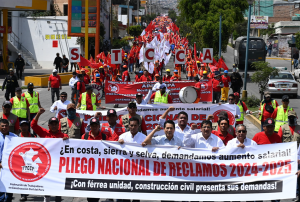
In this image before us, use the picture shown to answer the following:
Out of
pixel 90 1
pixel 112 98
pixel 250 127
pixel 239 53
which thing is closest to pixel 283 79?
pixel 250 127

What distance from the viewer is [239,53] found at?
4000 centimetres

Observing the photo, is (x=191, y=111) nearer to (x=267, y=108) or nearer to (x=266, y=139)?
(x=267, y=108)

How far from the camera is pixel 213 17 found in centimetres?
3841

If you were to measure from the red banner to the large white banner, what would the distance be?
9657 millimetres

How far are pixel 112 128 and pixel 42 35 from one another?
3501cm

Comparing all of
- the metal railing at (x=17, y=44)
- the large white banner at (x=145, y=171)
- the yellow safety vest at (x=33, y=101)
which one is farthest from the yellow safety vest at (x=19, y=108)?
the metal railing at (x=17, y=44)

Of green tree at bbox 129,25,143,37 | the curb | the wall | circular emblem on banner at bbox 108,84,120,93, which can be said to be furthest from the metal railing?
green tree at bbox 129,25,143,37

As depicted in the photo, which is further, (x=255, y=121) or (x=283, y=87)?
(x=283, y=87)

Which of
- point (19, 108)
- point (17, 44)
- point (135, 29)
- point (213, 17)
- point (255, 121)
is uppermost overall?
point (135, 29)

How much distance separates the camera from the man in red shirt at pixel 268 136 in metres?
7.42

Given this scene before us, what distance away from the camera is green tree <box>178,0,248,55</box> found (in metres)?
37.8

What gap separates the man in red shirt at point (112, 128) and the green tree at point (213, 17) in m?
30.2

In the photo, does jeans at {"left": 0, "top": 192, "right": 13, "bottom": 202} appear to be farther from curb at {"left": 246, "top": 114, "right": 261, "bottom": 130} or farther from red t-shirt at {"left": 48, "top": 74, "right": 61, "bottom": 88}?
red t-shirt at {"left": 48, "top": 74, "right": 61, "bottom": 88}

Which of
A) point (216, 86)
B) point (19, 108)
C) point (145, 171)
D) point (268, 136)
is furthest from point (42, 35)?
point (145, 171)
